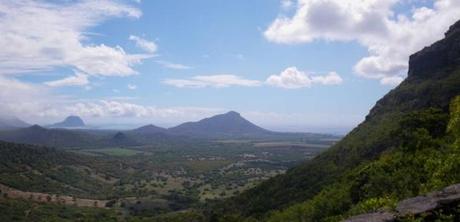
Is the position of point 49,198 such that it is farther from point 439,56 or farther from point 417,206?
point 417,206

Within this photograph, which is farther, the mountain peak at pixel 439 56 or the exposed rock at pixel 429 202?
the mountain peak at pixel 439 56

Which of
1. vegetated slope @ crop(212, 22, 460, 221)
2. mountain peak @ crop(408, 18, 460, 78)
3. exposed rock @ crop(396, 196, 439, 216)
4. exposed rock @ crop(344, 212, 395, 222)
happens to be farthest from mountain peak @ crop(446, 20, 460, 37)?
exposed rock @ crop(344, 212, 395, 222)

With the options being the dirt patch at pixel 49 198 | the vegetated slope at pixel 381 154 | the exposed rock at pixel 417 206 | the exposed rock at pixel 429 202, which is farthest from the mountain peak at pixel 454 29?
the dirt patch at pixel 49 198

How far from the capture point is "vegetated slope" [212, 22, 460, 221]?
56.6m

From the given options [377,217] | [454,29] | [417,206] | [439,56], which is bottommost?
[377,217]

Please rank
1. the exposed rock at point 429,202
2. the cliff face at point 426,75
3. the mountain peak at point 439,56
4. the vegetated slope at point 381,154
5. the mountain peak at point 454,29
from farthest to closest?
the mountain peak at point 454,29, the mountain peak at point 439,56, the cliff face at point 426,75, the vegetated slope at point 381,154, the exposed rock at point 429,202

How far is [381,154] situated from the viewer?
87.2m

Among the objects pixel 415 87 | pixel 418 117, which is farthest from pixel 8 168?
pixel 418 117

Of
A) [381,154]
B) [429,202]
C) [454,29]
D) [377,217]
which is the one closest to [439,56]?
[454,29]

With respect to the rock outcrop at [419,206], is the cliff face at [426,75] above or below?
above

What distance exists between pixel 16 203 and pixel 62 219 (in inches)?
690

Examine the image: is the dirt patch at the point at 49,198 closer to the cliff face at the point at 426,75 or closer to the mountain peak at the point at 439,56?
the cliff face at the point at 426,75

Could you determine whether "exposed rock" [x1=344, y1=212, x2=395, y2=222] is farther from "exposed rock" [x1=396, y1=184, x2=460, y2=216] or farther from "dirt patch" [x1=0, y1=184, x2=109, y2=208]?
"dirt patch" [x1=0, y1=184, x2=109, y2=208]

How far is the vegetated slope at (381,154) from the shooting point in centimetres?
5656
